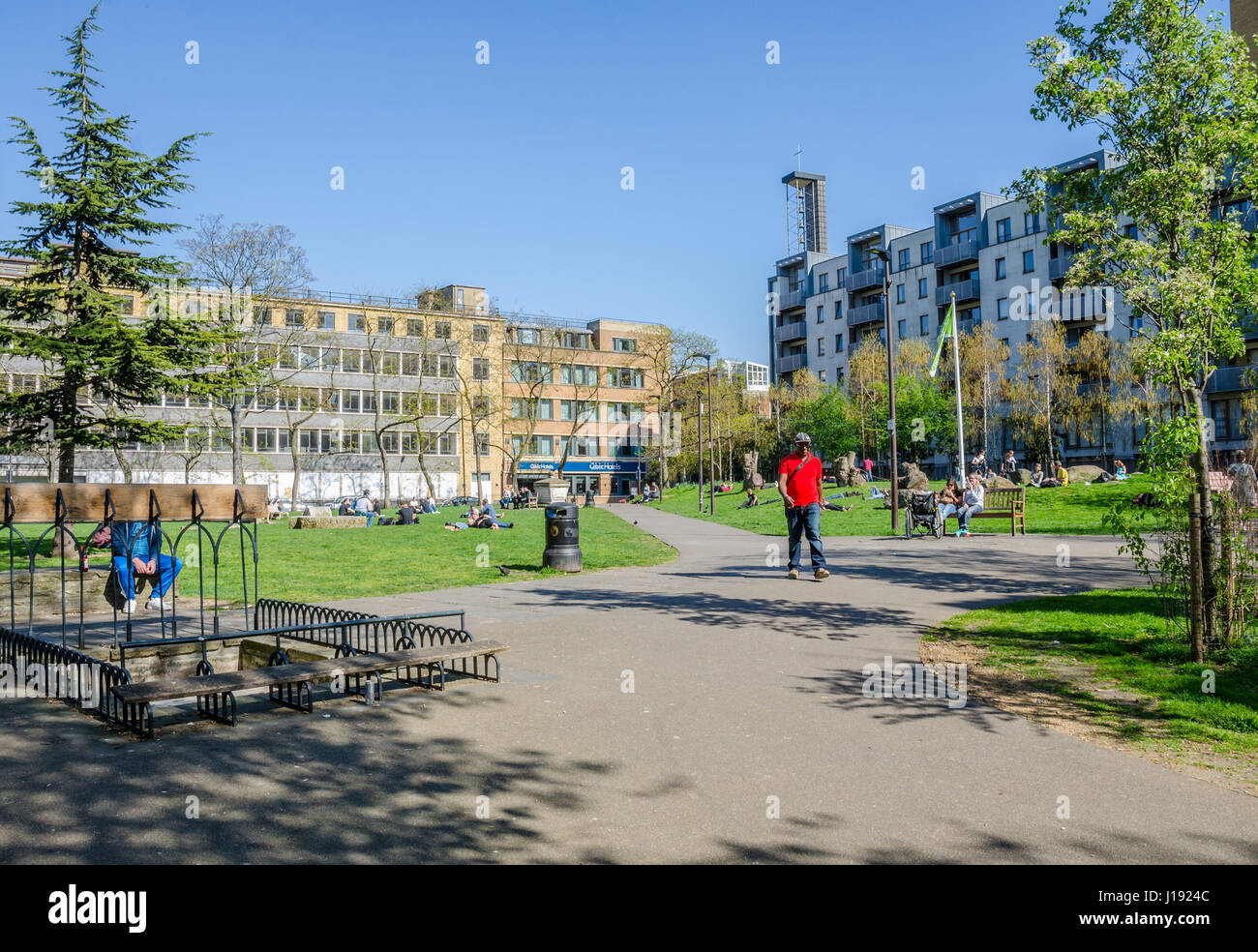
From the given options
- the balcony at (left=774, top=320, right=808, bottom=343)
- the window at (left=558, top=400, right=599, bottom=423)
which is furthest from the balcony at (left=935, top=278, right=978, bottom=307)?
the window at (left=558, top=400, right=599, bottom=423)

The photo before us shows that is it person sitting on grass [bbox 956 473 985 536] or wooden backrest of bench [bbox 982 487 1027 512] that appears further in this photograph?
wooden backrest of bench [bbox 982 487 1027 512]

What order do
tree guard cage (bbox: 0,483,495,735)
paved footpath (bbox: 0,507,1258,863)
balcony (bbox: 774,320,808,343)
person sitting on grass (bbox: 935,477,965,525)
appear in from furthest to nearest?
balcony (bbox: 774,320,808,343) < person sitting on grass (bbox: 935,477,965,525) < tree guard cage (bbox: 0,483,495,735) < paved footpath (bbox: 0,507,1258,863)

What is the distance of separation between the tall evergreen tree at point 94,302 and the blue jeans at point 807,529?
12513 mm

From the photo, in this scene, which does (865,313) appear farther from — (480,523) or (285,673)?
(285,673)

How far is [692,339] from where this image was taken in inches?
3017

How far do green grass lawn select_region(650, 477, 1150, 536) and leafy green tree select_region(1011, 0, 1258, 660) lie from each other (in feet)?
37.7

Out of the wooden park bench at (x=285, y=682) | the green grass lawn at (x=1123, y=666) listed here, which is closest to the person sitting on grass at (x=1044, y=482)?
the green grass lawn at (x=1123, y=666)

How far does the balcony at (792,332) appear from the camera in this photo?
284ft

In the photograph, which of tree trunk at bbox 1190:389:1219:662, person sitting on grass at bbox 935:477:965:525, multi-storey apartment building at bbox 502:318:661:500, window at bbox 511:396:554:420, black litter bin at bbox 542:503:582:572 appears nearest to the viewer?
tree trunk at bbox 1190:389:1219:662

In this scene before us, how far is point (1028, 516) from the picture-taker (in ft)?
87.2

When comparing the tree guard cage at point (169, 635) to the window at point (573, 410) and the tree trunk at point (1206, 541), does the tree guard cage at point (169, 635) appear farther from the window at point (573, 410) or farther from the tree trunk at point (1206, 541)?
the window at point (573, 410)

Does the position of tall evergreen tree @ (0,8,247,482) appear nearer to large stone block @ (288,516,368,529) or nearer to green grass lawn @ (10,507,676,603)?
green grass lawn @ (10,507,676,603)

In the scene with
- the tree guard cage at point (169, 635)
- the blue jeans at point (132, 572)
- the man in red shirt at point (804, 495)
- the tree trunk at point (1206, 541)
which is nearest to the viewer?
the tree guard cage at point (169, 635)

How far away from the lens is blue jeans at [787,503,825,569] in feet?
44.8
